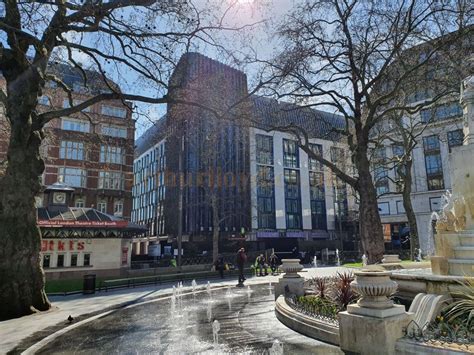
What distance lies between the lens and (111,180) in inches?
1789

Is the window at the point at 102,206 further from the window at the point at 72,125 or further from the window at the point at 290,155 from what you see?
the window at the point at 290,155

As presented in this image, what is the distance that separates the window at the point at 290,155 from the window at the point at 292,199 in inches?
46.0

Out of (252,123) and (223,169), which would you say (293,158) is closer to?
(223,169)

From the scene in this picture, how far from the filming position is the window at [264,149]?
58625 mm

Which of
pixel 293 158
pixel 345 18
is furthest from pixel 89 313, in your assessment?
pixel 293 158

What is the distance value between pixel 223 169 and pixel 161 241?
51.7 ft

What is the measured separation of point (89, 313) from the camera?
1109cm

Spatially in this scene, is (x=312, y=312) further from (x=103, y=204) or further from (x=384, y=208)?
(x=384, y=208)

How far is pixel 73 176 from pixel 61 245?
21936 mm

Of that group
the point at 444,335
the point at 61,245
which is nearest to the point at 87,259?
the point at 61,245

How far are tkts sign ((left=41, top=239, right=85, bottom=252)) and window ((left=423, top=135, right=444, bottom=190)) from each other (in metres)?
45.7

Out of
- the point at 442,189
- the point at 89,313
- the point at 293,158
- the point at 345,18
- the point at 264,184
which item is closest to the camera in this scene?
the point at 89,313

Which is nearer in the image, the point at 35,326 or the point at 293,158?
the point at 35,326

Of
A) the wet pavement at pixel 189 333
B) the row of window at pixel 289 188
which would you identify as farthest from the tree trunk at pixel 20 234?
the row of window at pixel 289 188
